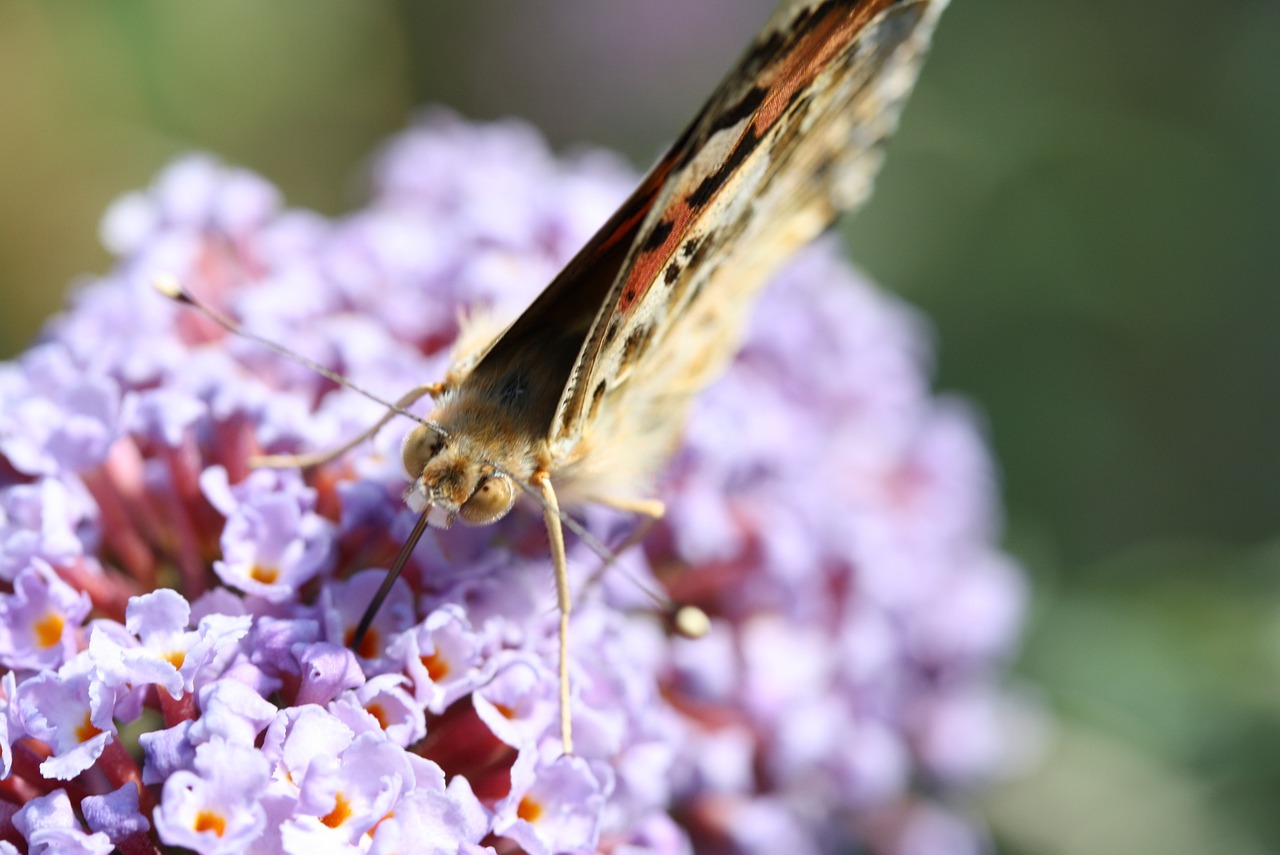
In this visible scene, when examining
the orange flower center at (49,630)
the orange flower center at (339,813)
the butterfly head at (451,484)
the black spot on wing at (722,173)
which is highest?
the black spot on wing at (722,173)

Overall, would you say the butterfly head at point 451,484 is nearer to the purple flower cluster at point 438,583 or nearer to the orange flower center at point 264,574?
Result: the purple flower cluster at point 438,583

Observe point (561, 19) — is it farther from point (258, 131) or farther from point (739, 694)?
point (739, 694)

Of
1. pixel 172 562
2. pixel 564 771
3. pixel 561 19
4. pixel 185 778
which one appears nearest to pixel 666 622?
pixel 564 771

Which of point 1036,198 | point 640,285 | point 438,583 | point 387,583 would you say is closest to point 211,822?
point 387,583

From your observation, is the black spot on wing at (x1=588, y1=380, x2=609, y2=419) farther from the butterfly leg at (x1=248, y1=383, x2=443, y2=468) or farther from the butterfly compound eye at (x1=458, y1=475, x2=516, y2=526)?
the butterfly leg at (x1=248, y1=383, x2=443, y2=468)

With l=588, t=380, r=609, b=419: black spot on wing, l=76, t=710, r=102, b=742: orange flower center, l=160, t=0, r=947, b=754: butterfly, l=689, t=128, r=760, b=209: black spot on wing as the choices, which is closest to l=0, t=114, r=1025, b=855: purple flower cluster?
l=76, t=710, r=102, b=742: orange flower center

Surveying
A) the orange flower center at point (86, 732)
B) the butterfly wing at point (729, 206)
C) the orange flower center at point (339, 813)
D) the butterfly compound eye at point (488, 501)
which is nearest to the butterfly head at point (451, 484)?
the butterfly compound eye at point (488, 501)
